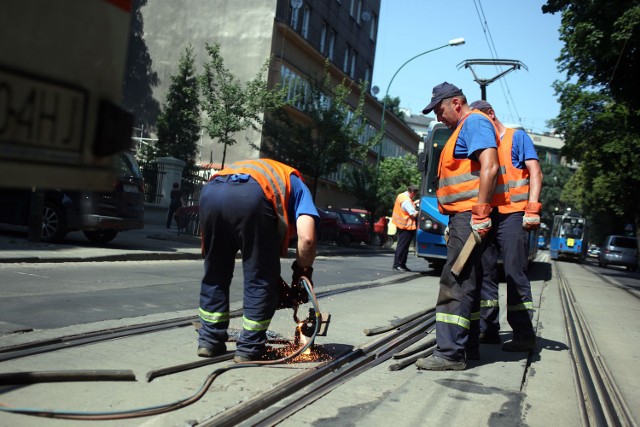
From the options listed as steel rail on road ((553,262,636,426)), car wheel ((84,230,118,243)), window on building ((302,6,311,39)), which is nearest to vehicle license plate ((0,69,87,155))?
steel rail on road ((553,262,636,426))

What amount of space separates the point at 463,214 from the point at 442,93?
985 millimetres

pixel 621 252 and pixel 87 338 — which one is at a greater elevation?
pixel 621 252

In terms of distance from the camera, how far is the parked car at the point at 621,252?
38.8 meters

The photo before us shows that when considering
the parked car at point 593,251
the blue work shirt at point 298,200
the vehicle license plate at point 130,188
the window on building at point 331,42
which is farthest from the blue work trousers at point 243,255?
the parked car at point 593,251

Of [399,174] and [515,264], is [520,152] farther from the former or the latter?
[399,174]

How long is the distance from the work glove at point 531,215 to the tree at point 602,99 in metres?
14.4

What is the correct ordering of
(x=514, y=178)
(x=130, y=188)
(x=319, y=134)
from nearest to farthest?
1. (x=514, y=178)
2. (x=130, y=188)
3. (x=319, y=134)

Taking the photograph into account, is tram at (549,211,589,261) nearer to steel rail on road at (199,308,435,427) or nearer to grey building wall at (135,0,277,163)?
grey building wall at (135,0,277,163)

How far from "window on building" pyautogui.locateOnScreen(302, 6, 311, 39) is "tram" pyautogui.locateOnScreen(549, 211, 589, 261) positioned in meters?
21.3

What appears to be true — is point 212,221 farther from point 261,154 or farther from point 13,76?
point 261,154

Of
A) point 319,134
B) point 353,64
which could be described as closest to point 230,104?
point 319,134

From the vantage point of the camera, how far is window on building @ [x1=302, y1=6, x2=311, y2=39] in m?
34.1

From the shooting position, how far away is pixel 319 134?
2488 cm

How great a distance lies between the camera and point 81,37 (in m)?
1.17
